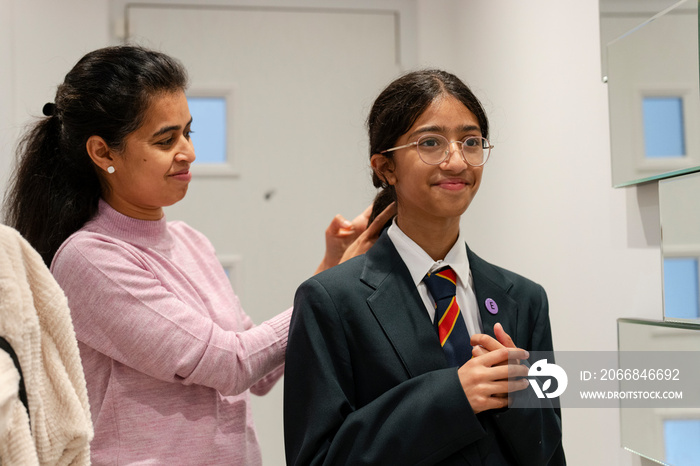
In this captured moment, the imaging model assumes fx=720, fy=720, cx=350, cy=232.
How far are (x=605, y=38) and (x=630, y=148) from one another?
25cm

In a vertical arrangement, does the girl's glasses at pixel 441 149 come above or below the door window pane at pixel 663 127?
below

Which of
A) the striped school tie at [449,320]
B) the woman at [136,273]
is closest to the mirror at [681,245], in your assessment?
the striped school tie at [449,320]

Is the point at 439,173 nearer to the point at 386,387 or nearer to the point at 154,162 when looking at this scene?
the point at 386,387

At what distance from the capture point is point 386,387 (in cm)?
107

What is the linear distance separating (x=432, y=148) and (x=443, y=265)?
189 millimetres

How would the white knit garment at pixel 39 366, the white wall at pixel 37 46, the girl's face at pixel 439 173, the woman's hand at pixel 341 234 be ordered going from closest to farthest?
the white knit garment at pixel 39 366 < the girl's face at pixel 439 173 < the woman's hand at pixel 341 234 < the white wall at pixel 37 46

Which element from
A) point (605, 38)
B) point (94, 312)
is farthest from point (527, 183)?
point (94, 312)

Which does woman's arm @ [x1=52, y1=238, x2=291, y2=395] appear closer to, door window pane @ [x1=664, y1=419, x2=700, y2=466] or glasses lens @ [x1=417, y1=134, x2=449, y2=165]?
glasses lens @ [x1=417, y1=134, x2=449, y2=165]

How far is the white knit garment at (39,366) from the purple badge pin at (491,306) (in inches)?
24.0

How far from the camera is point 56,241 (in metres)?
1.33

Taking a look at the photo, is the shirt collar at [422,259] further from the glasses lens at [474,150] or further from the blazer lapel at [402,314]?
the glasses lens at [474,150]

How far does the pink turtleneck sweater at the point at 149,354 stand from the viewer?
1.22 m

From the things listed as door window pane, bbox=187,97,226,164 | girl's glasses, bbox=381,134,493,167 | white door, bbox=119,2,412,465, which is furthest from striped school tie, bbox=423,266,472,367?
door window pane, bbox=187,97,226,164

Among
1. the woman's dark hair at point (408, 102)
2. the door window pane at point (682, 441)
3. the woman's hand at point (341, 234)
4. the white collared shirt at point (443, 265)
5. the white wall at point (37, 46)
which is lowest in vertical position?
the door window pane at point (682, 441)
